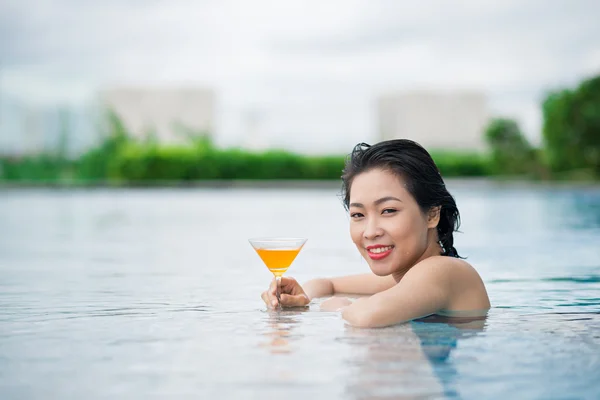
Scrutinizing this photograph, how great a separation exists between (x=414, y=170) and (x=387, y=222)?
23cm

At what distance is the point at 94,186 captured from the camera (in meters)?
25.0

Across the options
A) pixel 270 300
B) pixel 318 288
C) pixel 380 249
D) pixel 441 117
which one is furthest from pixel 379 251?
pixel 441 117

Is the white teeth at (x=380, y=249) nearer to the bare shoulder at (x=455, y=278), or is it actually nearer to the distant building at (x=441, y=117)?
the bare shoulder at (x=455, y=278)

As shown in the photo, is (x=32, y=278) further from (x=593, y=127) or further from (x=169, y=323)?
(x=593, y=127)

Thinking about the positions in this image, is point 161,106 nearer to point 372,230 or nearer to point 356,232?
point 356,232

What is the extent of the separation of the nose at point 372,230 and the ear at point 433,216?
0.25m

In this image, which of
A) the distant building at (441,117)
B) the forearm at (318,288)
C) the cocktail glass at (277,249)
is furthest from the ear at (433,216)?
the distant building at (441,117)

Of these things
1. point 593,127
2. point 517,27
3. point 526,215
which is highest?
point 517,27

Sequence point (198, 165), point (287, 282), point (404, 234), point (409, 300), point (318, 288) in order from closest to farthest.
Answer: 1. point (409, 300)
2. point (404, 234)
3. point (287, 282)
4. point (318, 288)
5. point (198, 165)

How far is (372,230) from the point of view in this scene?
321 centimetres

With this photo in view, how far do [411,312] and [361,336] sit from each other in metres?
0.23

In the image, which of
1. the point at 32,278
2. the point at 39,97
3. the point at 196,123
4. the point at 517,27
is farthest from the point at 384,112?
the point at 32,278

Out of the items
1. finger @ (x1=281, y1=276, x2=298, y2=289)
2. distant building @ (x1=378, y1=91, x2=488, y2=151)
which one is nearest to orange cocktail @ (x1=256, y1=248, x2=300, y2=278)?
finger @ (x1=281, y1=276, x2=298, y2=289)

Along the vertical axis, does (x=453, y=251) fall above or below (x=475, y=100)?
below
